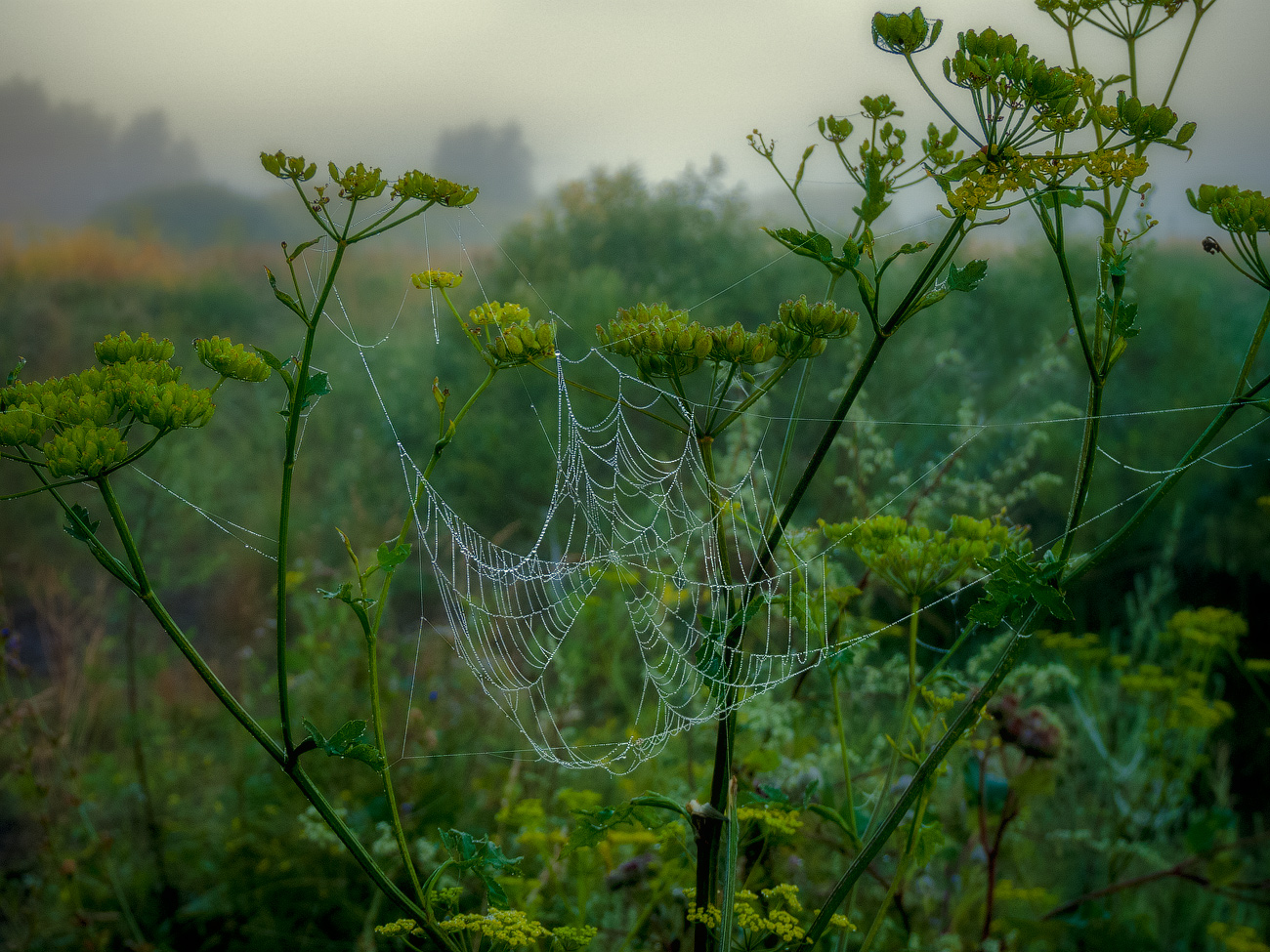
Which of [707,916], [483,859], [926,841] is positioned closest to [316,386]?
[483,859]

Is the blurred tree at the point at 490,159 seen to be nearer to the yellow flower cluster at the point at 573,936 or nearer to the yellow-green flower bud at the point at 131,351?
the yellow-green flower bud at the point at 131,351

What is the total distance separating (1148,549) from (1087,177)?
102 inches

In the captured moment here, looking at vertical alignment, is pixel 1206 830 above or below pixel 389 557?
below

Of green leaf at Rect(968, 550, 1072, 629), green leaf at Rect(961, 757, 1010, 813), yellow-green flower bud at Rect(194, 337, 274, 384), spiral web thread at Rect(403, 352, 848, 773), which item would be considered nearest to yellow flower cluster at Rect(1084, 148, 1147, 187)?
green leaf at Rect(968, 550, 1072, 629)

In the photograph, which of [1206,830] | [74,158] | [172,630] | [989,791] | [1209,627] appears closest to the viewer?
[172,630]

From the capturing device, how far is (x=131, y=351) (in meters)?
0.64

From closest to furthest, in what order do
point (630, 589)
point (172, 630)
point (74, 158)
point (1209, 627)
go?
point (172, 630) < point (1209, 627) < point (630, 589) < point (74, 158)

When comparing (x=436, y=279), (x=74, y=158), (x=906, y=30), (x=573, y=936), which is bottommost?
(x=573, y=936)

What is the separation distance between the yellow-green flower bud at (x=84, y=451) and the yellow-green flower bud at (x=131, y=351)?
0.31ft

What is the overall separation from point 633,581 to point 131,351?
Answer: 88cm

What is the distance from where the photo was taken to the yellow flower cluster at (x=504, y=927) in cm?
58

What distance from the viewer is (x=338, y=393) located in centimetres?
302

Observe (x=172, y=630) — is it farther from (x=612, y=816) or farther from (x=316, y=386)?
(x=612, y=816)

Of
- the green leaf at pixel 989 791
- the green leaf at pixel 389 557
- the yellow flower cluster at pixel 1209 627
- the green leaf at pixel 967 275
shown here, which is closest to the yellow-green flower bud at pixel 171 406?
the green leaf at pixel 389 557
